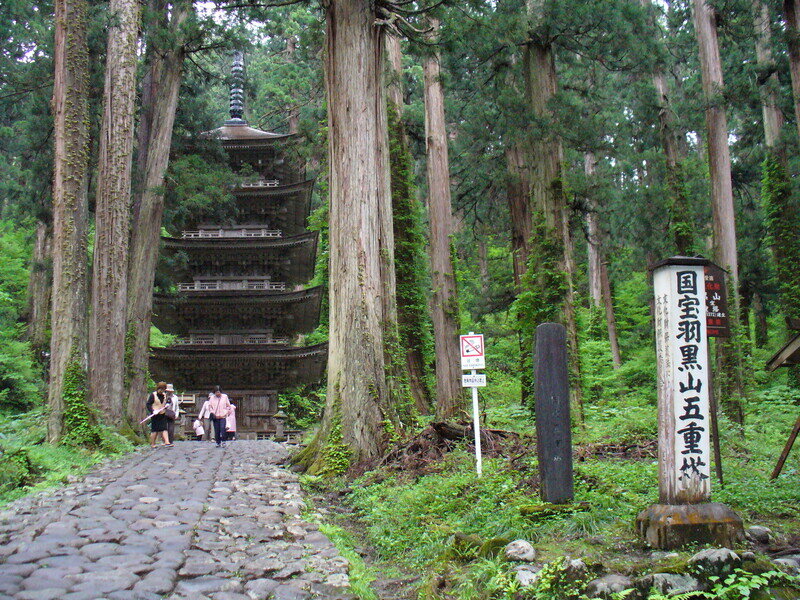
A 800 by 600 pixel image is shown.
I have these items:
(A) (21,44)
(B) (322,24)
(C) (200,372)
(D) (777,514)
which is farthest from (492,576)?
(A) (21,44)

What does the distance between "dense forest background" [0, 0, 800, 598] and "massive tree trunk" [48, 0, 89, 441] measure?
0.68 m

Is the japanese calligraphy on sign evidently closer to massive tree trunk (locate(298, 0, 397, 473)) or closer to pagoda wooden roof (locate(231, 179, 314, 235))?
massive tree trunk (locate(298, 0, 397, 473))

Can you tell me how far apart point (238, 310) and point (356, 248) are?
14.6 meters

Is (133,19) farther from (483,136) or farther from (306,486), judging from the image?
(306,486)

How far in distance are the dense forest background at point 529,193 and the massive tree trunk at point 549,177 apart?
34 millimetres

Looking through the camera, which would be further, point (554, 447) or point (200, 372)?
point (200, 372)

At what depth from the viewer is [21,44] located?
24500 millimetres

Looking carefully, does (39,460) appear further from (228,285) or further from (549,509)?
(228,285)

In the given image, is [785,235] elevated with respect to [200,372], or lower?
elevated

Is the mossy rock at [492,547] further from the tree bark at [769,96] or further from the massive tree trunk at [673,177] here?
the tree bark at [769,96]

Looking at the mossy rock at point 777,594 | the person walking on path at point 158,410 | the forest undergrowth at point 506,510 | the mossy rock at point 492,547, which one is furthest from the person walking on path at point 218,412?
the mossy rock at point 777,594

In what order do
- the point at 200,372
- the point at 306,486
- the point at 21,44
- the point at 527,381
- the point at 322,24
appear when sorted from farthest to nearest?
the point at 21,44 < the point at 200,372 < the point at 527,381 < the point at 322,24 < the point at 306,486

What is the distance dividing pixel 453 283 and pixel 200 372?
10.7 metres

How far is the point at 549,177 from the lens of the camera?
11.3 m
